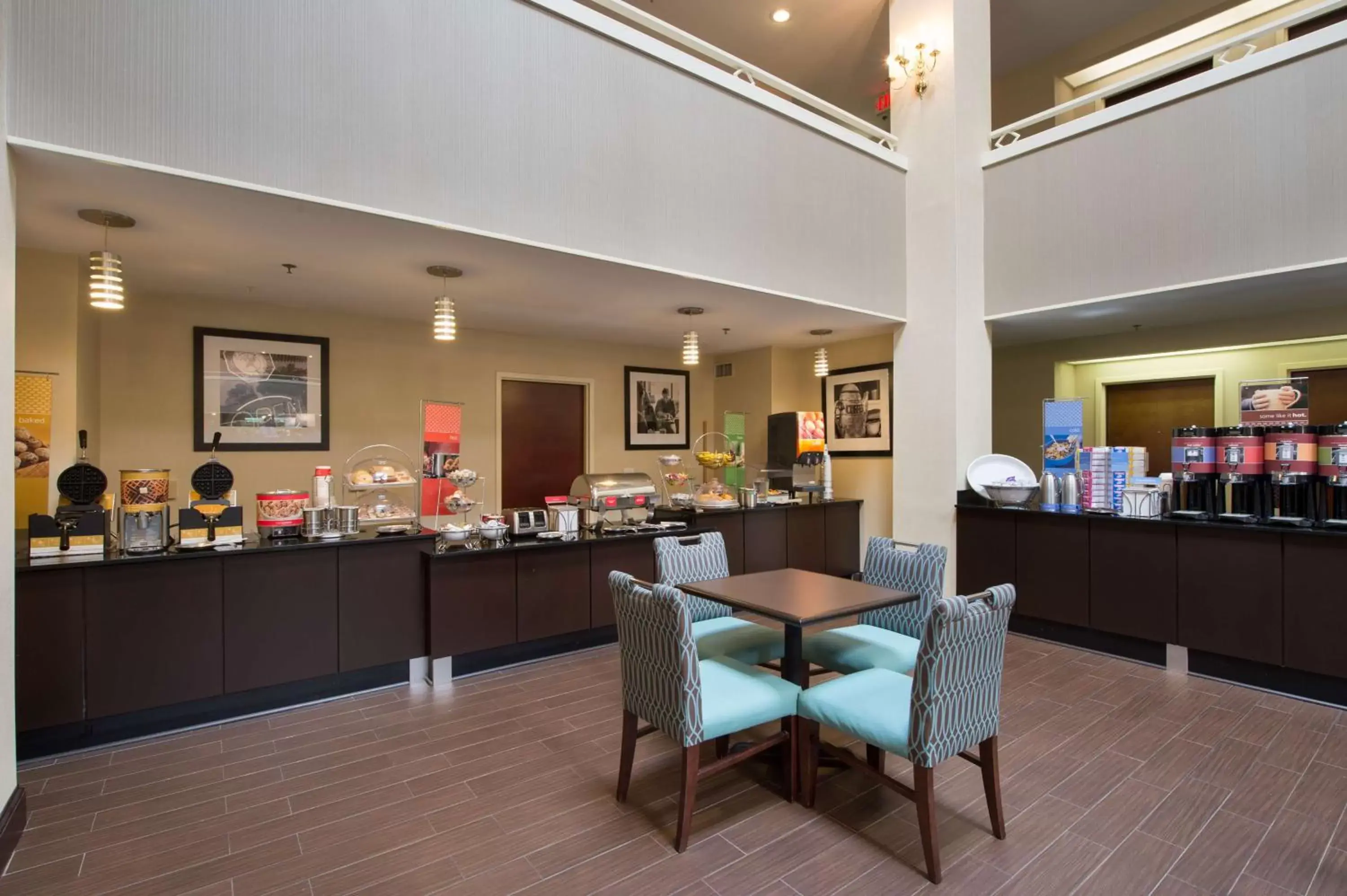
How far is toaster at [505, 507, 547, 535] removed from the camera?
4551 millimetres

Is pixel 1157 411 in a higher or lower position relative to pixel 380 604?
higher

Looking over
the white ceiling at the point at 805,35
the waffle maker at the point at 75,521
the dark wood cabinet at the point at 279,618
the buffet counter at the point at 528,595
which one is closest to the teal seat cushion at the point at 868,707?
the buffet counter at the point at 528,595

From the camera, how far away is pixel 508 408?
6.48 metres

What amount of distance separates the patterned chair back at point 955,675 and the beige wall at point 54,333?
4.72 m

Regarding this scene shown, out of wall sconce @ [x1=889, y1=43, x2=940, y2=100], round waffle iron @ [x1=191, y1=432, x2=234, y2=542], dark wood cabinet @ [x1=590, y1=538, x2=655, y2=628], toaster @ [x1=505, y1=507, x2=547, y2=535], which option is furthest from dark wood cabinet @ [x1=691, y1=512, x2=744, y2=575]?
wall sconce @ [x1=889, y1=43, x2=940, y2=100]

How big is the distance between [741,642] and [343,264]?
329 cm

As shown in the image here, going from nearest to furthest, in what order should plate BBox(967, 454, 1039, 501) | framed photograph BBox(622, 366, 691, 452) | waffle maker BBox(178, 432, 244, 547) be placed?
waffle maker BBox(178, 432, 244, 547) < plate BBox(967, 454, 1039, 501) < framed photograph BBox(622, 366, 691, 452)

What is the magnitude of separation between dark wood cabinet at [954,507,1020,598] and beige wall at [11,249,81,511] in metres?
6.37

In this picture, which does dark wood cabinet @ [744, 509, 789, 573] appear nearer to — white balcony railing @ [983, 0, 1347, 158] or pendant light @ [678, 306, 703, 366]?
pendant light @ [678, 306, 703, 366]

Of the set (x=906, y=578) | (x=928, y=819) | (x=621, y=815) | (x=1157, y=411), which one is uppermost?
(x=1157, y=411)

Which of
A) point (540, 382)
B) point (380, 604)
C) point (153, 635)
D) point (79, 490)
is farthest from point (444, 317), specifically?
point (540, 382)

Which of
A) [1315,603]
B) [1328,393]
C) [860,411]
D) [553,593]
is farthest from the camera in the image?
[860,411]

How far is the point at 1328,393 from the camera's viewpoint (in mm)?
5324

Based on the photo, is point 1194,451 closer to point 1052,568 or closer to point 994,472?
point 1052,568
